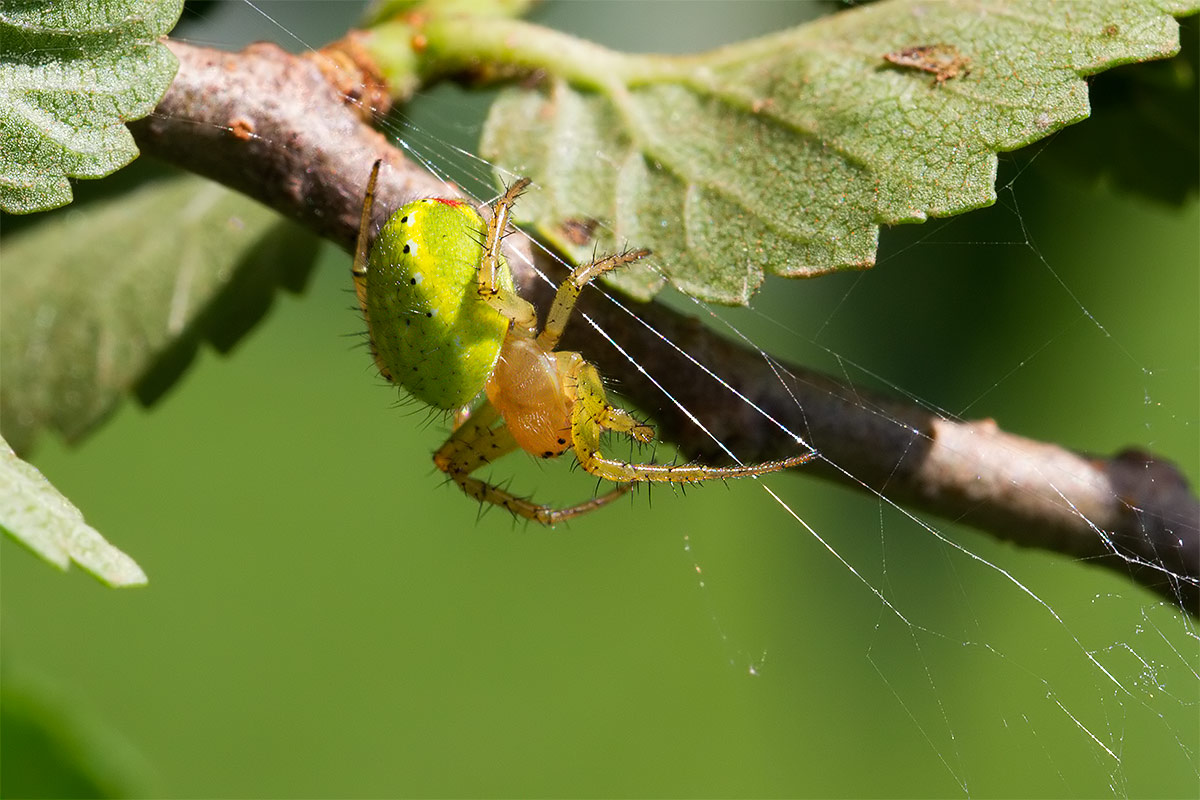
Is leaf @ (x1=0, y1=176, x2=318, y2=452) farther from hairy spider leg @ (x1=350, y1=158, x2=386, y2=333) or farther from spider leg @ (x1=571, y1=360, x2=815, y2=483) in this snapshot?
spider leg @ (x1=571, y1=360, x2=815, y2=483)

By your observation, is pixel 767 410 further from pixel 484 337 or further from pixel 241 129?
pixel 241 129

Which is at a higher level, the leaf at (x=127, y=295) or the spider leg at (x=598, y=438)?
the leaf at (x=127, y=295)

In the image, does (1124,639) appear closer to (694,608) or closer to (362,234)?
(362,234)

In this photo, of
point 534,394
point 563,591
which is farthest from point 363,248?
point 563,591

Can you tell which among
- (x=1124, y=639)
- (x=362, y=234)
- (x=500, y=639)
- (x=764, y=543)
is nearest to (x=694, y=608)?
(x=764, y=543)

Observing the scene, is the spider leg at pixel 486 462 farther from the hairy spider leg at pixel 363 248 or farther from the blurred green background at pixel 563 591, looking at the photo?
the blurred green background at pixel 563 591

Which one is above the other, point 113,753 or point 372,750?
point 113,753

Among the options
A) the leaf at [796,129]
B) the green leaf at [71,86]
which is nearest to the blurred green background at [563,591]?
the leaf at [796,129]
